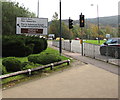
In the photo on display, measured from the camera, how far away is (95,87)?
6.73m

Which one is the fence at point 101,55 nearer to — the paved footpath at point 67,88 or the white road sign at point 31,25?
the white road sign at point 31,25

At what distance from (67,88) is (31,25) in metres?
8.43

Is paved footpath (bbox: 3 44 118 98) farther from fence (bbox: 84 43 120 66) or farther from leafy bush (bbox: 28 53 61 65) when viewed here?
fence (bbox: 84 43 120 66)

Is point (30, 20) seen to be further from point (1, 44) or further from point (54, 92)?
point (54, 92)

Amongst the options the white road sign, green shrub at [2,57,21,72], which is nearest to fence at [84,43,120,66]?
the white road sign

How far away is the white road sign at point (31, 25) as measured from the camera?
13.9 meters

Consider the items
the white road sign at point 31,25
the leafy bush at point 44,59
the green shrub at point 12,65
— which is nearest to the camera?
the green shrub at point 12,65

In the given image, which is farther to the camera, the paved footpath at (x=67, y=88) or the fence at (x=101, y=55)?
the fence at (x=101, y=55)

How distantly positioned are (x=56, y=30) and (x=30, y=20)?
67326mm

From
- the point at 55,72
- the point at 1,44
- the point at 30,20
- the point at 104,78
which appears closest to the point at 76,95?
the point at 104,78

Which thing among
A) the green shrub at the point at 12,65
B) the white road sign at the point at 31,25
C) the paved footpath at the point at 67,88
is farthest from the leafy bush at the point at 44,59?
the white road sign at the point at 31,25

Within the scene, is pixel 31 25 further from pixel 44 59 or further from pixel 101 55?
pixel 101 55

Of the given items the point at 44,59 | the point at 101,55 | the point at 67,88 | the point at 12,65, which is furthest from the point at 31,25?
the point at 67,88

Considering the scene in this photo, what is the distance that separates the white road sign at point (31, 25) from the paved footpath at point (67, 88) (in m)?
6.63
